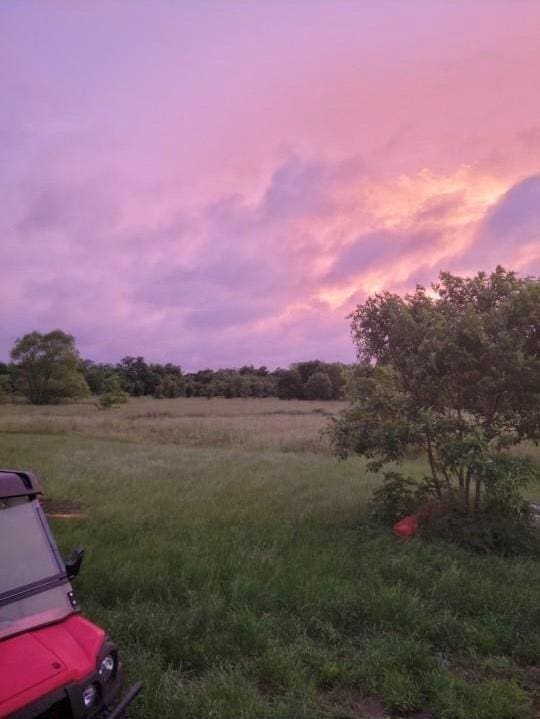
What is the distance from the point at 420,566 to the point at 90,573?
410 cm

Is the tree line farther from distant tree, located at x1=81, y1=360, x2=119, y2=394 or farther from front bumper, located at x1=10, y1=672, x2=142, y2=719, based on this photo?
front bumper, located at x1=10, y1=672, x2=142, y2=719

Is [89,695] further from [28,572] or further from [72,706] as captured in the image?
[28,572]

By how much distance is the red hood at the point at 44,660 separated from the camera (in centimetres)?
285

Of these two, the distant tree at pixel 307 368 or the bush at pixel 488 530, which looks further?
the distant tree at pixel 307 368

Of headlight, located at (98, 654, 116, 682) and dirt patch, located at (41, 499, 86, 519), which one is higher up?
headlight, located at (98, 654, 116, 682)

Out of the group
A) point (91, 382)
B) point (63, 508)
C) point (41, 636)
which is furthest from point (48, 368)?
point (41, 636)

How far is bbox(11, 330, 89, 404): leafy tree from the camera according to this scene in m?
78.9

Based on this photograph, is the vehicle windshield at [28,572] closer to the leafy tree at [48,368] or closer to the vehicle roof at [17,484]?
the vehicle roof at [17,484]

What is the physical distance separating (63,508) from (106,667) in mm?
9229

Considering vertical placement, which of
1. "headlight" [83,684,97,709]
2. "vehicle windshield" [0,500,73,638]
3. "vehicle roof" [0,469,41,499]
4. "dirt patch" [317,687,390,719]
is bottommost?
"dirt patch" [317,687,390,719]

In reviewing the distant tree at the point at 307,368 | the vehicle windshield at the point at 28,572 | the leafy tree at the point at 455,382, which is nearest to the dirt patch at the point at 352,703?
the vehicle windshield at the point at 28,572

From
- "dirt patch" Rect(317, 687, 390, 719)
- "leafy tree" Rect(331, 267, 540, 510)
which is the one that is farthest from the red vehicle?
"leafy tree" Rect(331, 267, 540, 510)

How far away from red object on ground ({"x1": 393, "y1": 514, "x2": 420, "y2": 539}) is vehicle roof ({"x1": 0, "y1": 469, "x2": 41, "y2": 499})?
21.7 ft

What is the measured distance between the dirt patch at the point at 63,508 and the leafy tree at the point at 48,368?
69370mm
